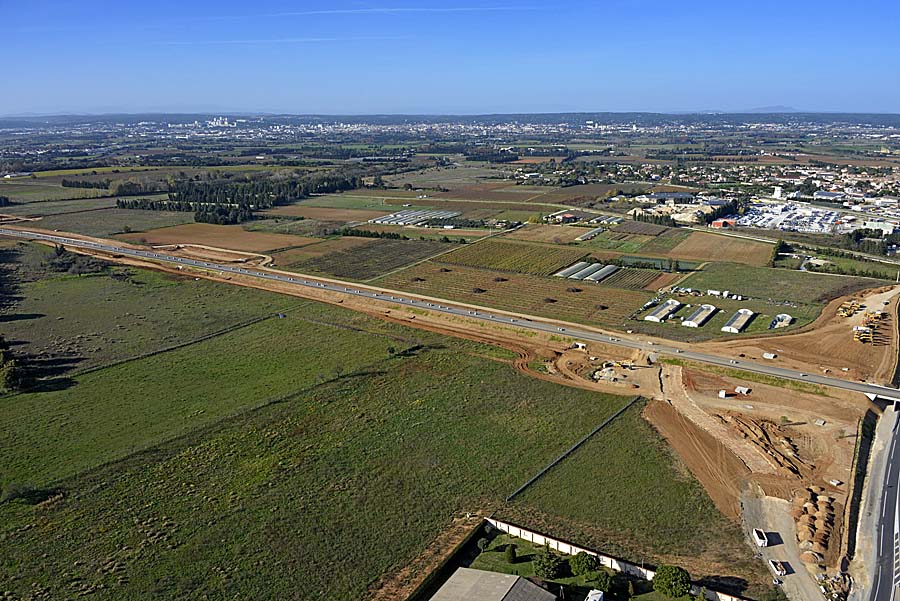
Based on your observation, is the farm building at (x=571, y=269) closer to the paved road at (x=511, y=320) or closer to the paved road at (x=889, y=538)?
the paved road at (x=511, y=320)

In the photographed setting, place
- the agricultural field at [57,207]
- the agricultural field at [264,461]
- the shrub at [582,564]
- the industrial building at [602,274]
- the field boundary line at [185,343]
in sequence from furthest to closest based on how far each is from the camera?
the agricultural field at [57,207] < the industrial building at [602,274] < the field boundary line at [185,343] < the agricultural field at [264,461] < the shrub at [582,564]

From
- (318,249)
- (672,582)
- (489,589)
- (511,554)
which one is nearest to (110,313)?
(318,249)

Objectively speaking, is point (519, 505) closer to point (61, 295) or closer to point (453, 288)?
point (453, 288)

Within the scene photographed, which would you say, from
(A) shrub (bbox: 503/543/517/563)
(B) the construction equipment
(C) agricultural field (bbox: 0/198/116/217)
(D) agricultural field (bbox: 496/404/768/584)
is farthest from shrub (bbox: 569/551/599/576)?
(C) agricultural field (bbox: 0/198/116/217)

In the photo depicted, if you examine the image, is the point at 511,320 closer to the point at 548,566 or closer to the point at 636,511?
the point at 636,511

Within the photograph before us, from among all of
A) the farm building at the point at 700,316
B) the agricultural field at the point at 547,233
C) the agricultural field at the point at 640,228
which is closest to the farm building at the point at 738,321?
the farm building at the point at 700,316

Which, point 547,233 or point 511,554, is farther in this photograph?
point 547,233
